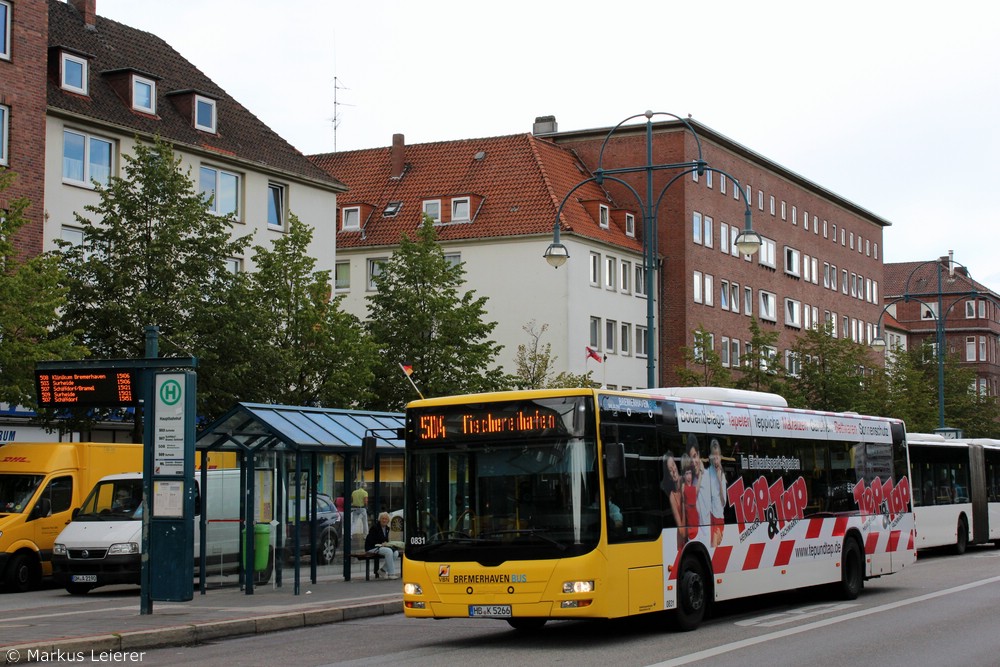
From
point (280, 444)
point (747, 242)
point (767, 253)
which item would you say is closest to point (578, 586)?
point (280, 444)

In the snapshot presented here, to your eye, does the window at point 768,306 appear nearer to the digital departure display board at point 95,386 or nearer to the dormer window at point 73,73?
the dormer window at point 73,73

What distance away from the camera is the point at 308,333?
37.9 meters

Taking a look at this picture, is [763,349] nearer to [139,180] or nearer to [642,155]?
[642,155]

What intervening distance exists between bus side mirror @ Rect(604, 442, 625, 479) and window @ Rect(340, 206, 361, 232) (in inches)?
2125

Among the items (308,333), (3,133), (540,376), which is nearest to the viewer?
(3,133)

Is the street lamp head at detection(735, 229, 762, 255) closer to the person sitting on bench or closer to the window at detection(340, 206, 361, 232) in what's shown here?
the person sitting on bench

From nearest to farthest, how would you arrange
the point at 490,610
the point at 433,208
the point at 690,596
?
the point at 490,610, the point at 690,596, the point at 433,208

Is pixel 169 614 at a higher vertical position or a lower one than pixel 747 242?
lower

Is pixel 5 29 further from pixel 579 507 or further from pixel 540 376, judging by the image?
pixel 579 507

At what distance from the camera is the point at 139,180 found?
114ft

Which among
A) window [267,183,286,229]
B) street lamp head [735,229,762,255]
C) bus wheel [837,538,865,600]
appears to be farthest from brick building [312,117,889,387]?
bus wheel [837,538,865,600]

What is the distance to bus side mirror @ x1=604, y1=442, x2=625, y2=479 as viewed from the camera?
584 inches

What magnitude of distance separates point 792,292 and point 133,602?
67312 mm

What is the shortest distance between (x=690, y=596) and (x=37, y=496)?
1480 cm
